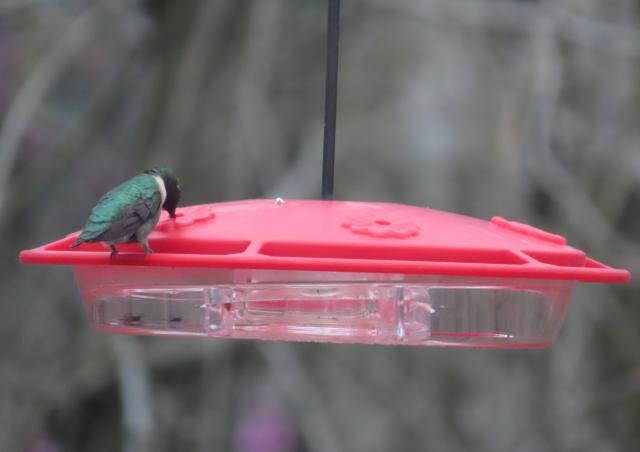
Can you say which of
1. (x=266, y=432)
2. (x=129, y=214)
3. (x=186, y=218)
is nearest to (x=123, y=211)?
(x=129, y=214)

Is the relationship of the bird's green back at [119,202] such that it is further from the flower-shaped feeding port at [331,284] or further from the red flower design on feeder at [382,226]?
the red flower design on feeder at [382,226]

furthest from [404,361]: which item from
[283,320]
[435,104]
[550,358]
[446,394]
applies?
[283,320]

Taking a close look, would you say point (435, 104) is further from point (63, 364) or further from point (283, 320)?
point (283, 320)

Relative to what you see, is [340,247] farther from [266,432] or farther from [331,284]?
[266,432]

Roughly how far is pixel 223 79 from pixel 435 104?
0.74 m

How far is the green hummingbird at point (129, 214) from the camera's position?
3.24 feet

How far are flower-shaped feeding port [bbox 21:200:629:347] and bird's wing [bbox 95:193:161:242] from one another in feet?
0.10

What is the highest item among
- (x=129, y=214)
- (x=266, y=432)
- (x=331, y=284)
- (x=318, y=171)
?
(x=129, y=214)

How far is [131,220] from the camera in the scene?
3.30ft

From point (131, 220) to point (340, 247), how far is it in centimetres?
26

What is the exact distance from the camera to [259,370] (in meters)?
2.79

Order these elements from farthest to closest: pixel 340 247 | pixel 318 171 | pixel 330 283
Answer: pixel 318 171 → pixel 330 283 → pixel 340 247

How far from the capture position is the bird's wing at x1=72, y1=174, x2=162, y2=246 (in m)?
0.99

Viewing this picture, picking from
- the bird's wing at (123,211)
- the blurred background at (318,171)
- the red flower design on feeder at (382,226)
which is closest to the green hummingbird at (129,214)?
the bird's wing at (123,211)
